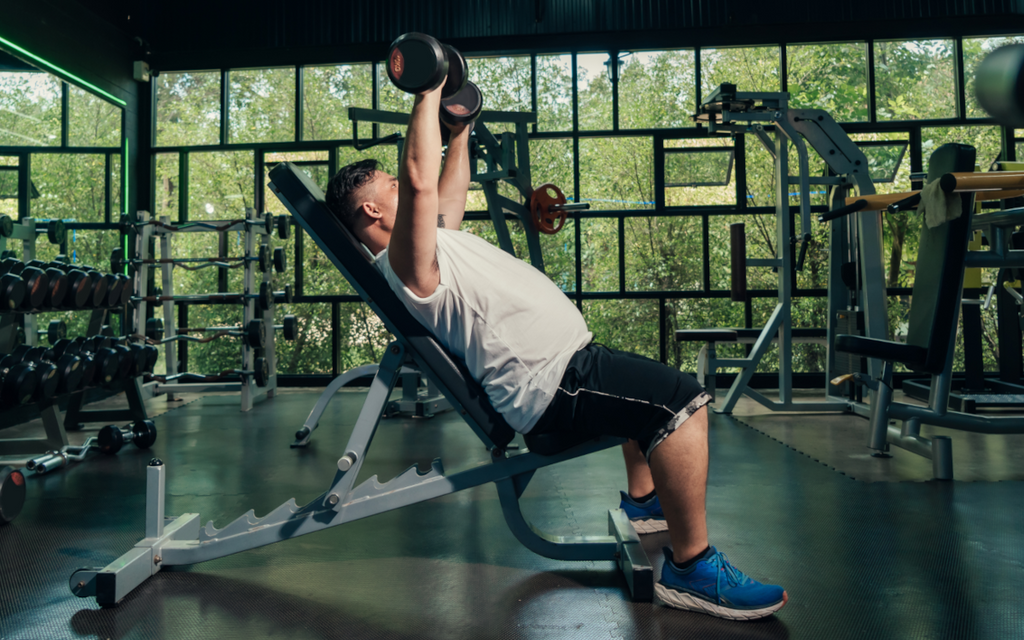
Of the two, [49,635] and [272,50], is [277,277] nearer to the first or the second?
[272,50]

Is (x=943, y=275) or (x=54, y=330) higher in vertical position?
(x=943, y=275)

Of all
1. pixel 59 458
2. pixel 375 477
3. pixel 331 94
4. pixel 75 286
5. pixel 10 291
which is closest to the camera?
pixel 375 477

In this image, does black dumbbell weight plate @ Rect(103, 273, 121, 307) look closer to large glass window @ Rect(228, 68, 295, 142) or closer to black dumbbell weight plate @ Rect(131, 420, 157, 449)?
black dumbbell weight plate @ Rect(131, 420, 157, 449)

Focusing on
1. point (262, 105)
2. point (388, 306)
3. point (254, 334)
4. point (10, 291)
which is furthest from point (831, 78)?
point (10, 291)

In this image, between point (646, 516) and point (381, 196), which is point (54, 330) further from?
point (646, 516)

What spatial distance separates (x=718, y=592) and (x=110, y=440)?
8.98 feet

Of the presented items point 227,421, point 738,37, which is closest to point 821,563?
point 227,421

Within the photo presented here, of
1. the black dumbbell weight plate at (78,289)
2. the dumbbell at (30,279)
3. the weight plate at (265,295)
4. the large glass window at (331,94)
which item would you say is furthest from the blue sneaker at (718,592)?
the large glass window at (331,94)

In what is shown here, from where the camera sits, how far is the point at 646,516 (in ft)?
6.37

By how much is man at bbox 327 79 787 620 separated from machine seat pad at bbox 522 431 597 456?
0.02 metres

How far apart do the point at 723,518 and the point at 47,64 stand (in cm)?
509

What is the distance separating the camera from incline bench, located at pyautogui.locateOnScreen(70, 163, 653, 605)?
1.52 meters

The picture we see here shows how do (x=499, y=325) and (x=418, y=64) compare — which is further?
(x=499, y=325)

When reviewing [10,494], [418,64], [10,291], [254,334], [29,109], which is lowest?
[10,494]
